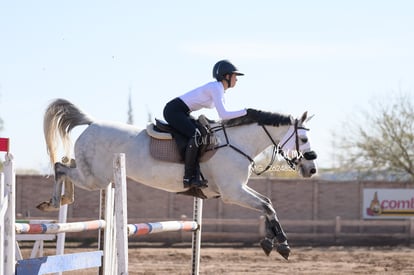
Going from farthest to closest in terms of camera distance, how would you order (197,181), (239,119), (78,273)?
1. (78,273)
2. (239,119)
3. (197,181)

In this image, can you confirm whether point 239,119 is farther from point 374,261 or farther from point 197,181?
point 374,261

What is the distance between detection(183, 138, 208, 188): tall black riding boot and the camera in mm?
8289

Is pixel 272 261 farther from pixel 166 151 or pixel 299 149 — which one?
pixel 166 151

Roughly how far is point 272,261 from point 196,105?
8.00 m

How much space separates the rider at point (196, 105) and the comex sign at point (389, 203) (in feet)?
59.6

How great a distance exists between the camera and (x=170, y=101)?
870cm

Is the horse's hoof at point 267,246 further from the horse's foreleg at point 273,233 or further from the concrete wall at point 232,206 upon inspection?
the concrete wall at point 232,206

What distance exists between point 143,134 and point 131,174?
452 millimetres

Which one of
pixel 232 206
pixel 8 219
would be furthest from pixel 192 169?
pixel 232 206

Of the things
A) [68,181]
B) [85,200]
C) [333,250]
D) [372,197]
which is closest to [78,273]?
[68,181]

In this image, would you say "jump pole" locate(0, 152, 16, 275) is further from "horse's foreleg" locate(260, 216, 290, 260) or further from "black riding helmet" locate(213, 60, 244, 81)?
"black riding helmet" locate(213, 60, 244, 81)

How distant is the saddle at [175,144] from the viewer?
8.53m

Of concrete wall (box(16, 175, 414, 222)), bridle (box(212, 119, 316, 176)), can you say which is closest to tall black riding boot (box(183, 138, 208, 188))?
bridle (box(212, 119, 316, 176))

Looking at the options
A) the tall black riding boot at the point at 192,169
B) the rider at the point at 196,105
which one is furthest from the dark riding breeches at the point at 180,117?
the tall black riding boot at the point at 192,169
